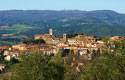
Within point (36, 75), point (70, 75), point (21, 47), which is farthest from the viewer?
point (21, 47)

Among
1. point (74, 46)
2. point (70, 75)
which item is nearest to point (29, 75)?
point (70, 75)

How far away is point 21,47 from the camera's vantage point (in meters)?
171

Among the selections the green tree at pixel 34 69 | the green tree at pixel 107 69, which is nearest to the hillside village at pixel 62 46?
the green tree at pixel 34 69

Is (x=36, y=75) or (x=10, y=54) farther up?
(x=36, y=75)

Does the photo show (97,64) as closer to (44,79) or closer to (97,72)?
(97,72)

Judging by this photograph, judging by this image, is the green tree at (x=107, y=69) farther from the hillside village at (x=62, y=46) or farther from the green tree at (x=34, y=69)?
the hillside village at (x=62, y=46)

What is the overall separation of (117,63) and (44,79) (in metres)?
8.08

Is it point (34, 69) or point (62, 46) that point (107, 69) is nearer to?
point (34, 69)

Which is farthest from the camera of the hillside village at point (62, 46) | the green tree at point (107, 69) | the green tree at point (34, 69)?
the hillside village at point (62, 46)

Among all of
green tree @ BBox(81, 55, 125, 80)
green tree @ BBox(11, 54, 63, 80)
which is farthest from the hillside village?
green tree @ BBox(81, 55, 125, 80)

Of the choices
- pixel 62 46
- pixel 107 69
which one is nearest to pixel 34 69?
pixel 107 69

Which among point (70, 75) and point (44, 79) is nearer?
point (44, 79)

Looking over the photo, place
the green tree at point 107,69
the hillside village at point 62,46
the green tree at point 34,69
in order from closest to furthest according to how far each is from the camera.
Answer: the green tree at point 107,69, the green tree at point 34,69, the hillside village at point 62,46

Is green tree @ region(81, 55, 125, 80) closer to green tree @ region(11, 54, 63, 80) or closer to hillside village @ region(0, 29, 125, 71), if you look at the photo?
green tree @ region(11, 54, 63, 80)
